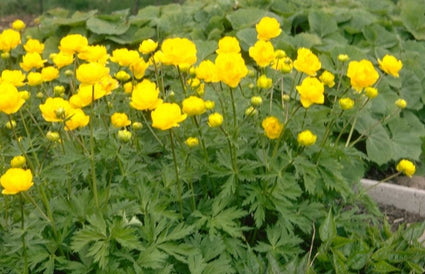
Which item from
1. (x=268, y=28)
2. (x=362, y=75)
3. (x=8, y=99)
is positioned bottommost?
(x=362, y=75)

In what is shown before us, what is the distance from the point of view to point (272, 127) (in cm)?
172

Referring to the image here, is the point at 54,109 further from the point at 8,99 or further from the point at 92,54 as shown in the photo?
the point at 92,54

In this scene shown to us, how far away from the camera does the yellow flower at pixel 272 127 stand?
1.72m

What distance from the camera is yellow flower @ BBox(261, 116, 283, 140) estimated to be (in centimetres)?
172

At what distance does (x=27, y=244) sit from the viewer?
1487 mm

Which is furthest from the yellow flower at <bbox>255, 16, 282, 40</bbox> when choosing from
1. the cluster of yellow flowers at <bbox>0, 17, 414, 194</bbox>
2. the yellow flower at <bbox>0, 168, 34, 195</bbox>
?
the yellow flower at <bbox>0, 168, 34, 195</bbox>

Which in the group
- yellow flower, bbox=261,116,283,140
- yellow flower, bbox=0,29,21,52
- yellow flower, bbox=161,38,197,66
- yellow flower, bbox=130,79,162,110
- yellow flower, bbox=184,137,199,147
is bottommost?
yellow flower, bbox=261,116,283,140

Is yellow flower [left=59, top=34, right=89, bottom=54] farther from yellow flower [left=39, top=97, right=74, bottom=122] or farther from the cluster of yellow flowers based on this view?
yellow flower [left=39, top=97, right=74, bottom=122]

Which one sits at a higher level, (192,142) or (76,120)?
(76,120)

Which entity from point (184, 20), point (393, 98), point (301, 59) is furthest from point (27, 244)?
point (184, 20)

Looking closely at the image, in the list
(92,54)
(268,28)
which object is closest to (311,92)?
(268,28)

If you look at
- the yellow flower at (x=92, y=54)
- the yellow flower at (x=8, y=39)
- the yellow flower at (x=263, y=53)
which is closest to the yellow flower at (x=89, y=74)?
the yellow flower at (x=92, y=54)

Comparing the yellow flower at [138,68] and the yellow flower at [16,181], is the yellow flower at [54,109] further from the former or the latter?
the yellow flower at [138,68]

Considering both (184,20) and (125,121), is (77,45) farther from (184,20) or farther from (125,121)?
(184,20)
